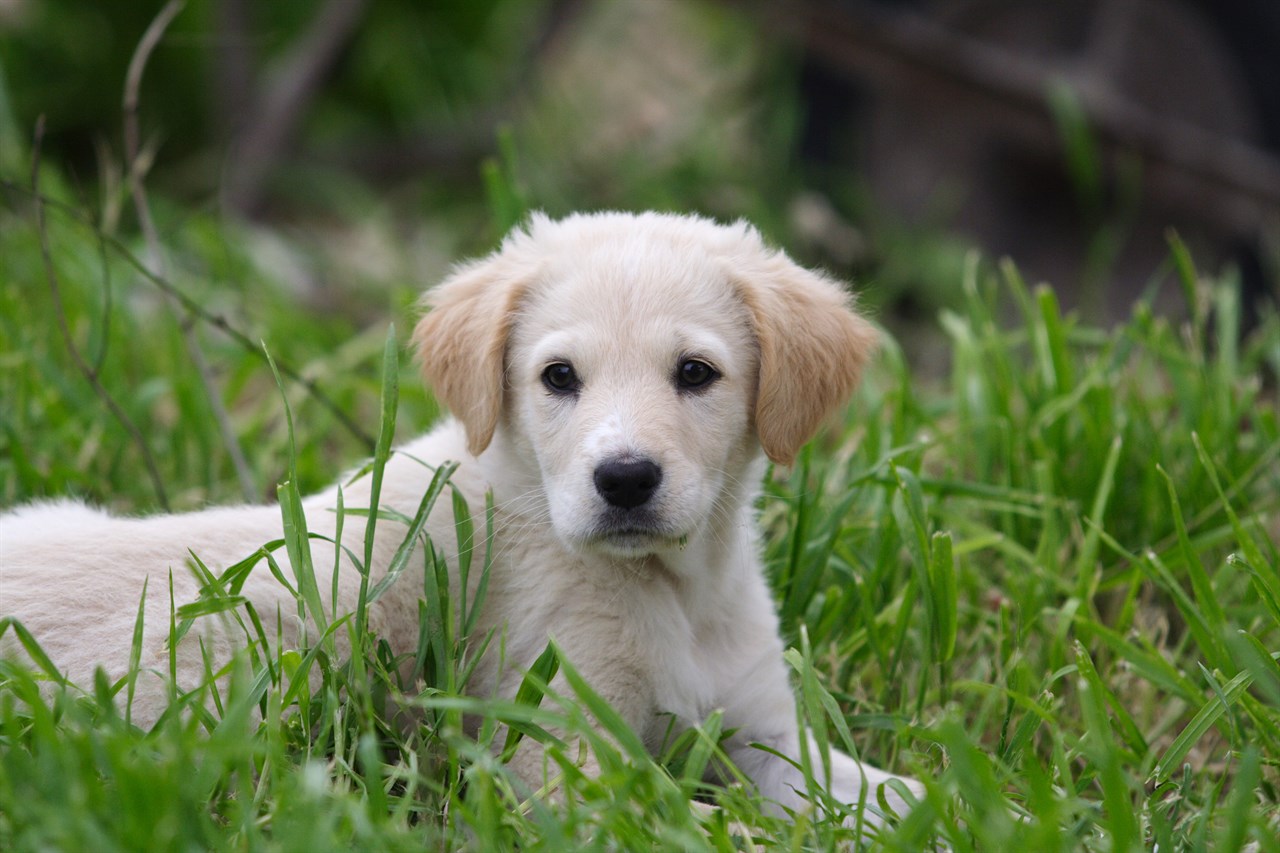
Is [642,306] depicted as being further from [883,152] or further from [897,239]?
[883,152]

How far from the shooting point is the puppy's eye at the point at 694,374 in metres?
3.14

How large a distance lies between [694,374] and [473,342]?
0.56 metres

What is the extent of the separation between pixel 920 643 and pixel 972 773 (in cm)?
134

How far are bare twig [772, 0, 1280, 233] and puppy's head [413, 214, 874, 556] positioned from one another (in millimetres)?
4356

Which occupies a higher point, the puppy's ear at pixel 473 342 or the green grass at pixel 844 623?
the puppy's ear at pixel 473 342

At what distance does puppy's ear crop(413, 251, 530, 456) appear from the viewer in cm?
320

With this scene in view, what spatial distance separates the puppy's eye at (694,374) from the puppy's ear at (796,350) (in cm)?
13

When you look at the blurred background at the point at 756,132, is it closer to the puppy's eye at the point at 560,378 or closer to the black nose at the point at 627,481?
the puppy's eye at the point at 560,378

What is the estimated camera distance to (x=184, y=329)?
13.9 ft

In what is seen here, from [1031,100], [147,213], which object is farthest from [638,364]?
[1031,100]

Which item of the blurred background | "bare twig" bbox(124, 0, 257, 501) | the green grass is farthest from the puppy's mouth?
the blurred background

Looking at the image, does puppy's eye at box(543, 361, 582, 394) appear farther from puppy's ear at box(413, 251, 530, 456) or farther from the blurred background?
the blurred background

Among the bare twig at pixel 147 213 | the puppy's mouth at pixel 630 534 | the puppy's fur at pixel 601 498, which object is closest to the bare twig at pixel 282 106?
the bare twig at pixel 147 213

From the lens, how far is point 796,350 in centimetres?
327
